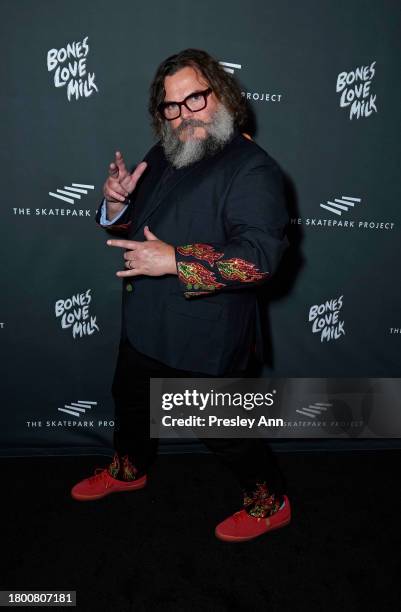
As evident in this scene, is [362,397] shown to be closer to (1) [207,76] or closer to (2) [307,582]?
(2) [307,582]

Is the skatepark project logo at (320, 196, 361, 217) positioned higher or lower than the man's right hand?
lower

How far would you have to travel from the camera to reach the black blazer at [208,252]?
4.75 ft

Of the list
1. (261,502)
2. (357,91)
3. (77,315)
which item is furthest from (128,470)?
(357,91)

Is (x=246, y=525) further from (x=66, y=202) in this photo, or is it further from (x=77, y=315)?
(x=66, y=202)

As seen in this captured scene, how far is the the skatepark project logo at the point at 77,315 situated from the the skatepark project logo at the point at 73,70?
0.90 meters

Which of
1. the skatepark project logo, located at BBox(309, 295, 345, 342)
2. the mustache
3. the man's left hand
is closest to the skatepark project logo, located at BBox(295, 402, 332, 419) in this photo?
the skatepark project logo, located at BBox(309, 295, 345, 342)

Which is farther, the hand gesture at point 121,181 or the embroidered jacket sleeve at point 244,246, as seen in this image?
the hand gesture at point 121,181

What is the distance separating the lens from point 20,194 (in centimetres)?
220

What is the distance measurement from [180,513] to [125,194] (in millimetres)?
1342

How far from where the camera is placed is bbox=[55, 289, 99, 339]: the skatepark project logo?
93.0 inches

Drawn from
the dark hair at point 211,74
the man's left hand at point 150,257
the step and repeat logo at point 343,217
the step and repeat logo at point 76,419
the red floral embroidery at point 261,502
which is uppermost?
the dark hair at point 211,74

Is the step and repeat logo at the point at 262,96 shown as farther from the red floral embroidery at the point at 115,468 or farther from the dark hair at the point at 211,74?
the red floral embroidery at the point at 115,468

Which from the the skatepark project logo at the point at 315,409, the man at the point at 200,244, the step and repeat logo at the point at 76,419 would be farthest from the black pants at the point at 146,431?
the the skatepark project logo at the point at 315,409

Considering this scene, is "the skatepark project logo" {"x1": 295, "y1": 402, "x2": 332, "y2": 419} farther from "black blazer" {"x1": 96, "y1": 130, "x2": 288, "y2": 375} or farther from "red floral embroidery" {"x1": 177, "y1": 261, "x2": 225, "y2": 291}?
"red floral embroidery" {"x1": 177, "y1": 261, "x2": 225, "y2": 291}
